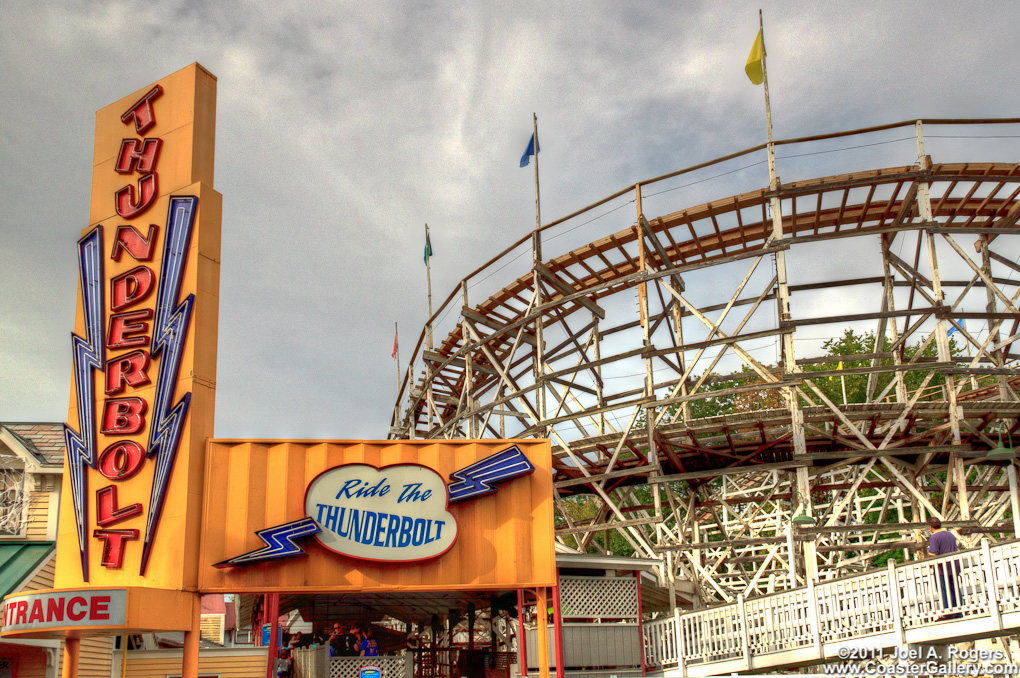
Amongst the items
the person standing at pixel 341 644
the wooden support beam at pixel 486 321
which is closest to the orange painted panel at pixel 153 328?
the person standing at pixel 341 644

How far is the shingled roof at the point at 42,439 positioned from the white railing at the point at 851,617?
1444 centimetres

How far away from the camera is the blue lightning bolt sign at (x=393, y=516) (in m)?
15.0

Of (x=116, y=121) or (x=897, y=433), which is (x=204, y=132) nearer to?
(x=116, y=121)

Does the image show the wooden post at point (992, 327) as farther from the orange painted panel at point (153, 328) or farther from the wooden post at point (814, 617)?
the orange painted panel at point (153, 328)

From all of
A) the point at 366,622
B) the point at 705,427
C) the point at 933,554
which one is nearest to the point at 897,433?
the point at 705,427

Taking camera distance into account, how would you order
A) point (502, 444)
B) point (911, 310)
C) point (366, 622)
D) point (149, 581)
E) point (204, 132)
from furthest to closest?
point (366, 622)
point (911, 310)
point (204, 132)
point (502, 444)
point (149, 581)

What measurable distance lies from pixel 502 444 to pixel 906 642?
7.52 meters

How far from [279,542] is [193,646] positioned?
209 centimetres

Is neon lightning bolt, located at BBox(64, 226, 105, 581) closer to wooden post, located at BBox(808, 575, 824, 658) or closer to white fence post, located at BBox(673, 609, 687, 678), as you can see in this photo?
white fence post, located at BBox(673, 609, 687, 678)

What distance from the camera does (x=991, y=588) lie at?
1366 cm

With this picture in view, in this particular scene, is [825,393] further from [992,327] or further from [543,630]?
[543,630]

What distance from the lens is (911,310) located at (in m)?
22.5

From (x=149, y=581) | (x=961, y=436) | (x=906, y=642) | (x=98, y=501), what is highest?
(x=961, y=436)

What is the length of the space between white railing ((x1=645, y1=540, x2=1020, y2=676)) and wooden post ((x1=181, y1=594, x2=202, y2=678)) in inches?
385
